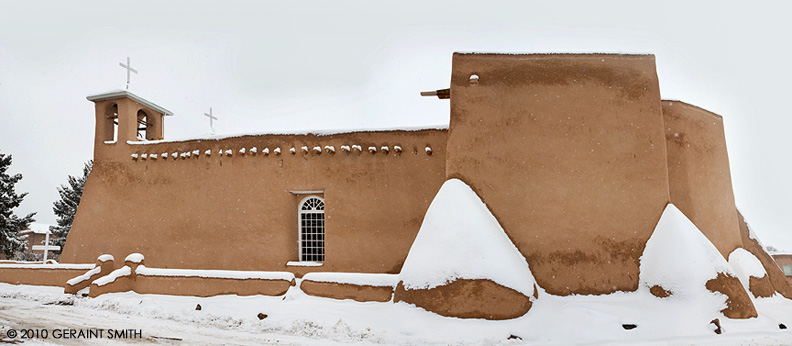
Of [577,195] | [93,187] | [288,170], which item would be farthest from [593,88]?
[93,187]

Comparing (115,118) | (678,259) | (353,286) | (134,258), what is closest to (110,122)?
(115,118)

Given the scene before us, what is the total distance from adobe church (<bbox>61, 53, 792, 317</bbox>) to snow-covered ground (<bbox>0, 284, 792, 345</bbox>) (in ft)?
1.92

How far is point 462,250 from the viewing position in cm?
883

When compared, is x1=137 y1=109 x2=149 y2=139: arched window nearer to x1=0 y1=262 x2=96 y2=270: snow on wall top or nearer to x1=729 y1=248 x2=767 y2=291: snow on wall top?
x1=0 y1=262 x2=96 y2=270: snow on wall top

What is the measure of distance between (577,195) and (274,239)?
24.5ft

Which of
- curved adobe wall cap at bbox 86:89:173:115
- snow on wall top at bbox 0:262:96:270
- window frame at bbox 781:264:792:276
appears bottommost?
window frame at bbox 781:264:792:276

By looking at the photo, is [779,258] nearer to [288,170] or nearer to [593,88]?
[593,88]

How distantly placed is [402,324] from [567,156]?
463 centimetres

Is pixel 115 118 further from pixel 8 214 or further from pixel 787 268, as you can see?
pixel 787 268

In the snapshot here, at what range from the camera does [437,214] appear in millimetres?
9508

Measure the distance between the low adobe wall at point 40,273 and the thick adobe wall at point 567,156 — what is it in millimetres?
10451

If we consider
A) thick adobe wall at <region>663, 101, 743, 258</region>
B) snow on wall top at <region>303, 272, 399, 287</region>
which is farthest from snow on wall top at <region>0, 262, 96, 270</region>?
thick adobe wall at <region>663, 101, 743, 258</region>

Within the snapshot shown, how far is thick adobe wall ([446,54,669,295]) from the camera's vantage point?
951cm

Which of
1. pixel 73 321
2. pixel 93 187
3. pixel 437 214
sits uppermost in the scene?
pixel 93 187
